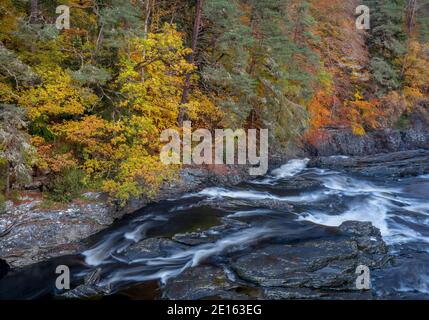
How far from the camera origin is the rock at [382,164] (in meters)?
18.5

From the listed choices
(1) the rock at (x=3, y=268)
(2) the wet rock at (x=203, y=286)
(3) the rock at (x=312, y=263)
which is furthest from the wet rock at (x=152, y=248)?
(1) the rock at (x=3, y=268)

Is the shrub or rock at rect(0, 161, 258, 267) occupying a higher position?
the shrub

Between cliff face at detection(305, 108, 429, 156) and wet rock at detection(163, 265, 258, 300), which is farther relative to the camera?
cliff face at detection(305, 108, 429, 156)

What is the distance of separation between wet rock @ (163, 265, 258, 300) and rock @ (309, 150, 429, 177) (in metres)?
12.4

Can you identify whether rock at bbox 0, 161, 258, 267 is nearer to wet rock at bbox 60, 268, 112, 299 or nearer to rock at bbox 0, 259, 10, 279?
rock at bbox 0, 259, 10, 279

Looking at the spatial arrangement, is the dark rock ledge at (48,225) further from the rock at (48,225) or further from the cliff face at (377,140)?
the cliff face at (377,140)

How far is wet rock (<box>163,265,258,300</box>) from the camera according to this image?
7.57 metres

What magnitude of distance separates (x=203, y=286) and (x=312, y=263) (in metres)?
2.70

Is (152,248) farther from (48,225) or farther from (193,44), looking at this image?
(193,44)

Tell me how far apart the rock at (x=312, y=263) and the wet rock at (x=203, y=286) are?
1.50 feet

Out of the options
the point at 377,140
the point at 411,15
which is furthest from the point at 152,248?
the point at 411,15

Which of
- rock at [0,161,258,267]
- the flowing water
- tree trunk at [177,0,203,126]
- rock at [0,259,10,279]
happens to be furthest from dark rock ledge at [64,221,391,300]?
tree trunk at [177,0,203,126]

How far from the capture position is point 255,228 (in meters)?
10.9
